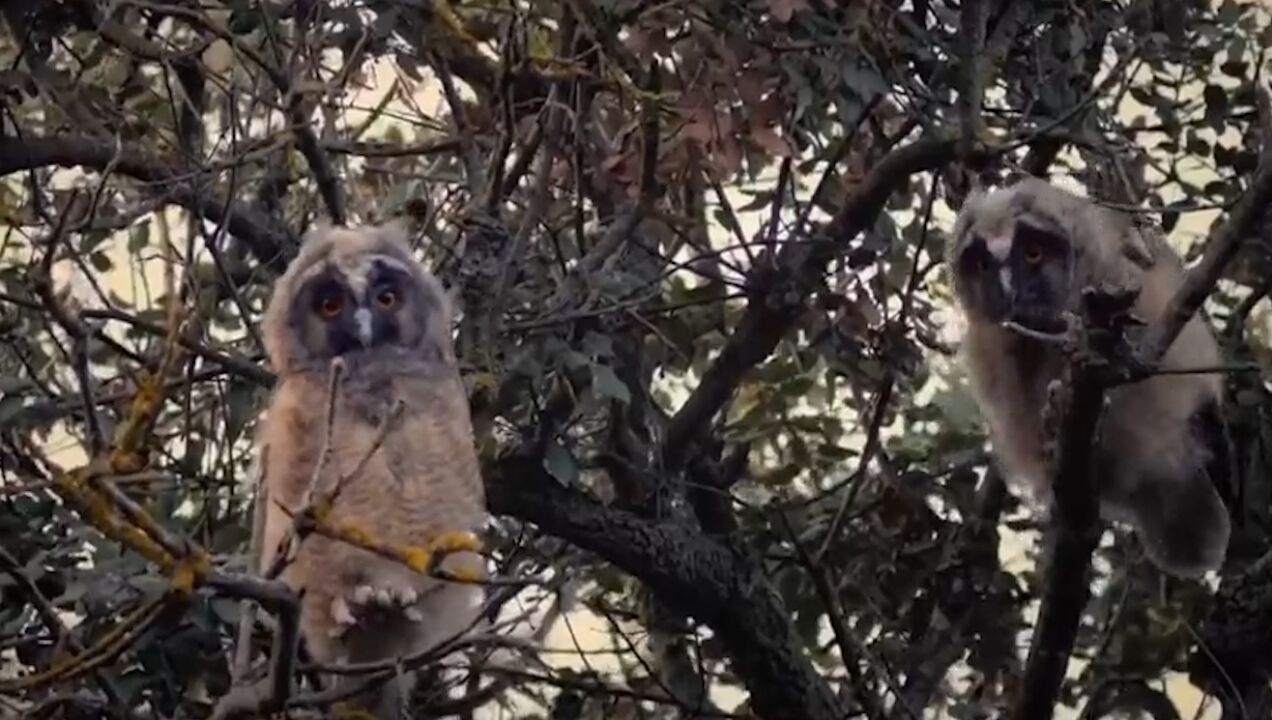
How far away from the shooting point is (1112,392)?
2.69 metres

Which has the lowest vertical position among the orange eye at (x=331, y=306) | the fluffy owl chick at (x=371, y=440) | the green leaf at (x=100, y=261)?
the fluffy owl chick at (x=371, y=440)

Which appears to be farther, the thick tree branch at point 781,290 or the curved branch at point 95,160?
the thick tree branch at point 781,290

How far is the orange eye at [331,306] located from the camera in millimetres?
2293

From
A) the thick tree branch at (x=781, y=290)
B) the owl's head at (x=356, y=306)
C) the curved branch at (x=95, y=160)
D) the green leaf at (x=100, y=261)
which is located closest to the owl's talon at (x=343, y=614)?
the owl's head at (x=356, y=306)

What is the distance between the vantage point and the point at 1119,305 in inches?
75.8

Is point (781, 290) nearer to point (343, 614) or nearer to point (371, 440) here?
point (371, 440)

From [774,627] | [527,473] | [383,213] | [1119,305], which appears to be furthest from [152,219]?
[1119,305]

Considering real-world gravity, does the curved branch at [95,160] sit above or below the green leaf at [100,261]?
below

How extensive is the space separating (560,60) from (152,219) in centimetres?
106

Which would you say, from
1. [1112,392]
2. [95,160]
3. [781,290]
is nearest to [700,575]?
[781,290]

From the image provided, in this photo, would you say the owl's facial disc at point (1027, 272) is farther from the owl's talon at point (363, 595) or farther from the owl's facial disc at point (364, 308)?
the owl's talon at point (363, 595)

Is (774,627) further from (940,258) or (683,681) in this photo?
(940,258)

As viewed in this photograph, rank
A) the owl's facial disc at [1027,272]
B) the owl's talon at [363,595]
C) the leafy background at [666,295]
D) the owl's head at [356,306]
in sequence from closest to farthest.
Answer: the owl's talon at [363,595] < the owl's head at [356,306] < the leafy background at [666,295] < the owl's facial disc at [1027,272]

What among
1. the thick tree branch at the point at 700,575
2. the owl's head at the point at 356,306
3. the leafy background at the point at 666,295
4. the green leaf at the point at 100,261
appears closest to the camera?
the owl's head at the point at 356,306
